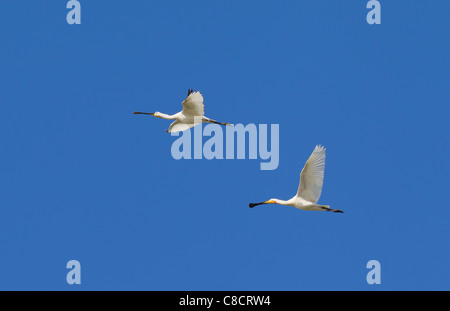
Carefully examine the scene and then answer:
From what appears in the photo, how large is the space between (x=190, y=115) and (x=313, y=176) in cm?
634

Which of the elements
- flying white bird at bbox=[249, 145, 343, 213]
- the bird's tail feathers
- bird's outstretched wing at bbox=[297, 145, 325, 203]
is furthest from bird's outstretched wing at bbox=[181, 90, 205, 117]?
the bird's tail feathers

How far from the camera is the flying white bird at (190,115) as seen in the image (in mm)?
32250

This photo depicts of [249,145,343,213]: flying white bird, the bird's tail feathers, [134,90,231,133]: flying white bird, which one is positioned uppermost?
[134,90,231,133]: flying white bird

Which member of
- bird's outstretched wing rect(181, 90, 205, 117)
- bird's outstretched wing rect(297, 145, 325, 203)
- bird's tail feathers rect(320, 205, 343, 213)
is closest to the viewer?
bird's outstretched wing rect(297, 145, 325, 203)

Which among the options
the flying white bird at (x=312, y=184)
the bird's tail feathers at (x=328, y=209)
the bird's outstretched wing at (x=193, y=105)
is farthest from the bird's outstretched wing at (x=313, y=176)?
the bird's outstretched wing at (x=193, y=105)

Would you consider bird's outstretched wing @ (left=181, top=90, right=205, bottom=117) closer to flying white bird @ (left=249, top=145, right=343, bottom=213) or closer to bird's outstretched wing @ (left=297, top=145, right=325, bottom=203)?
flying white bird @ (left=249, top=145, right=343, bottom=213)

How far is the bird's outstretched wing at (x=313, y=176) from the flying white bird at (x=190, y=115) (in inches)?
217

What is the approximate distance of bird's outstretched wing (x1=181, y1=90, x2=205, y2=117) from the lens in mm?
32200

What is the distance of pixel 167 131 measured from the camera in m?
33.5
